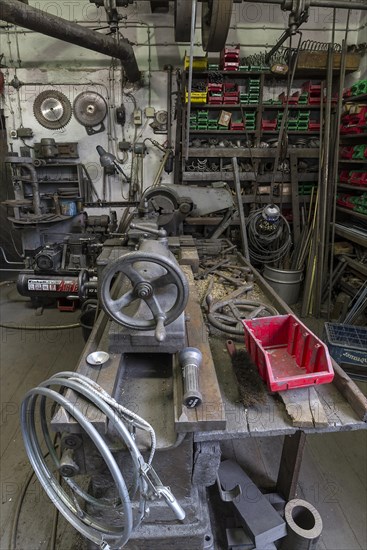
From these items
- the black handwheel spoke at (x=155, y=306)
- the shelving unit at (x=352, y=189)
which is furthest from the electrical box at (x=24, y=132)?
the black handwheel spoke at (x=155, y=306)

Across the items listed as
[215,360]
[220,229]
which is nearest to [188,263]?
[215,360]

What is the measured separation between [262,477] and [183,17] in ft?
8.30

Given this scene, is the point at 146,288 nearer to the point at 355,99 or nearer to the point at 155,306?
the point at 155,306

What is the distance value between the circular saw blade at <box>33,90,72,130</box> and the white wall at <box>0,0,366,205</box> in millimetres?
69

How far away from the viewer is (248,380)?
39.7 inches

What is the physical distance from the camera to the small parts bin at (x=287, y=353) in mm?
883

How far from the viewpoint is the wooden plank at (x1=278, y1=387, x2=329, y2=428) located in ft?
2.71

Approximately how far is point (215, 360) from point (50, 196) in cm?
289

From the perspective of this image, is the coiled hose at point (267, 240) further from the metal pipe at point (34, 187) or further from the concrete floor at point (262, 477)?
the metal pipe at point (34, 187)

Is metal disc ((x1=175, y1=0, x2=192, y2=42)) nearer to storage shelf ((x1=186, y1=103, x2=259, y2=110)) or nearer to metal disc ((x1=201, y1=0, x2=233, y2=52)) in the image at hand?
metal disc ((x1=201, y1=0, x2=233, y2=52))

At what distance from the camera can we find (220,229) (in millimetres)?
2770

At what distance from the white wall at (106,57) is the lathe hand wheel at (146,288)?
10.4 ft

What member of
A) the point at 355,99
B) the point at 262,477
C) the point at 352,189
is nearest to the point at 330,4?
the point at 355,99

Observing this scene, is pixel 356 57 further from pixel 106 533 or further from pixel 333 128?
pixel 106 533
